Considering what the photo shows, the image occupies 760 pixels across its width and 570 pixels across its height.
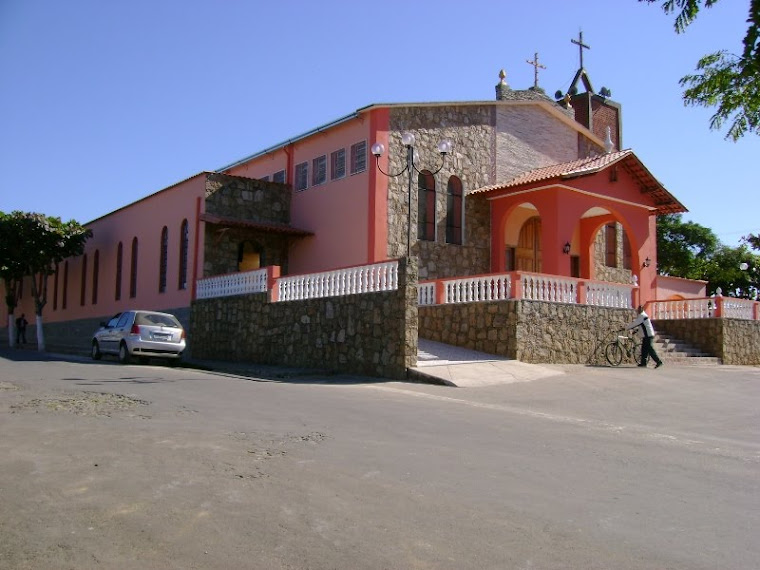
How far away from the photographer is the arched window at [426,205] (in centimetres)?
2186

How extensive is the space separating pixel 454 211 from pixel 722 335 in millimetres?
8276

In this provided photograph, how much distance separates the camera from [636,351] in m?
18.2

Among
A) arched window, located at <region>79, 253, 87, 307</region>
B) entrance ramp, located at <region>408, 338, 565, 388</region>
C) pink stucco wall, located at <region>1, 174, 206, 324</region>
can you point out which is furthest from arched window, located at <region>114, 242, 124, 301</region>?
entrance ramp, located at <region>408, 338, 565, 388</region>

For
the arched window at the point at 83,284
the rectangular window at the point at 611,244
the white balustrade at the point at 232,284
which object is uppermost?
the rectangular window at the point at 611,244

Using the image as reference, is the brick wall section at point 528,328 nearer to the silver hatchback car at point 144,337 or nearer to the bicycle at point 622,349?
the bicycle at point 622,349

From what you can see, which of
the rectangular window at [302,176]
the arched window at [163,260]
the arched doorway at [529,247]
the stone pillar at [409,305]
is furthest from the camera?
the arched window at [163,260]

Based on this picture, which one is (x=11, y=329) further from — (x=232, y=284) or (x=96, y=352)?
(x=232, y=284)

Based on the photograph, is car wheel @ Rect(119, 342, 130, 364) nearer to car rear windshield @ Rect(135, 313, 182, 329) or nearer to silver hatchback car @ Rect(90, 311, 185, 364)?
silver hatchback car @ Rect(90, 311, 185, 364)

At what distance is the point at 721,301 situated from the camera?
2030cm

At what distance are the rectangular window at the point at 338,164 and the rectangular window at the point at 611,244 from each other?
10239mm

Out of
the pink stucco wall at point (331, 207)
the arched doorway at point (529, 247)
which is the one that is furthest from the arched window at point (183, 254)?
the arched doorway at point (529, 247)

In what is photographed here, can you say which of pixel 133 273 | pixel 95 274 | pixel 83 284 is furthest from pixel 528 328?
pixel 83 284

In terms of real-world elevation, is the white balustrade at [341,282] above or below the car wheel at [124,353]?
above

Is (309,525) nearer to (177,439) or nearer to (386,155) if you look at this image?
(177,439)
